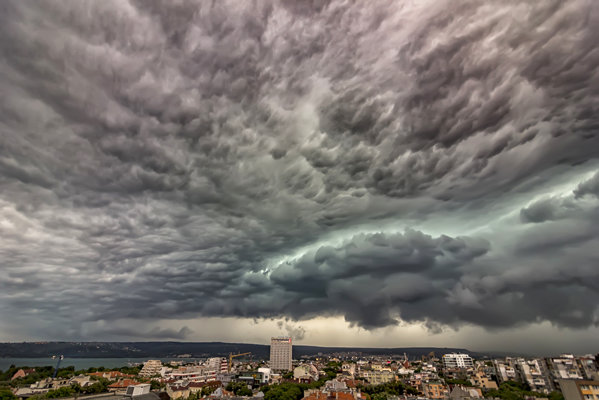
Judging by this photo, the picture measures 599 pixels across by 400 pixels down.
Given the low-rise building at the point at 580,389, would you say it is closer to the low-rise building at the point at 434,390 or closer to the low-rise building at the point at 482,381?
the low-rise building at the point at 434,390

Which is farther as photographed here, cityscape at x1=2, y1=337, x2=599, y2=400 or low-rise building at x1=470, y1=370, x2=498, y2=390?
low-rise building at x1=470, y1=370, x2=498, y2=390

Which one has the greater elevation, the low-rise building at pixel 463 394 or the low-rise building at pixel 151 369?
the low-rise building at pixel 151 369

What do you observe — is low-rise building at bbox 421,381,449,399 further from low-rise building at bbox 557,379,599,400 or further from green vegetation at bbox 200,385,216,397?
A: green vegetation at bbox 200,385,216,397

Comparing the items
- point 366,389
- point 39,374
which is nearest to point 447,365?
point 366,389

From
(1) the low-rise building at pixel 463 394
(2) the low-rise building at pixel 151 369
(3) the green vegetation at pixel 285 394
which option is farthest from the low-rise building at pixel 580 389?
(2) the low-rise building at pixel 151 369

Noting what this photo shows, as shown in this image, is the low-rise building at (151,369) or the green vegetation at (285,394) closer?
the green vegetation at (285,394)

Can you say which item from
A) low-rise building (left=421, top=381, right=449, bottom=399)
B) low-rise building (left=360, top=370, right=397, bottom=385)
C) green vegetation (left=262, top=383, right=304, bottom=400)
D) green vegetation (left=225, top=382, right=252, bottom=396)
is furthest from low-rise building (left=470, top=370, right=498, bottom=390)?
green vegetation (left=225, top=382, right=252, bottom=396)

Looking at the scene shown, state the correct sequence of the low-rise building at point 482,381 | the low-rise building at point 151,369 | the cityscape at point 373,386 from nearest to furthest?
the cityscape at point 373,386 < the low-rise building at point 482,381 < the low-rise building at point 151,369

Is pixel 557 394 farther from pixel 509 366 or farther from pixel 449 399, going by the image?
pixel 509 366

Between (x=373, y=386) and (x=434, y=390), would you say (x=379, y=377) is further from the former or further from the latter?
(x=434, y=390)

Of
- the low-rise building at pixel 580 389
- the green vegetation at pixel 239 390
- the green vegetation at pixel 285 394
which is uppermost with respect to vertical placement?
the low-rise building at pixel 580 389

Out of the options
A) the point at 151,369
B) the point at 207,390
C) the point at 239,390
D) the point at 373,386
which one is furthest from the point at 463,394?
the point at 151,369
